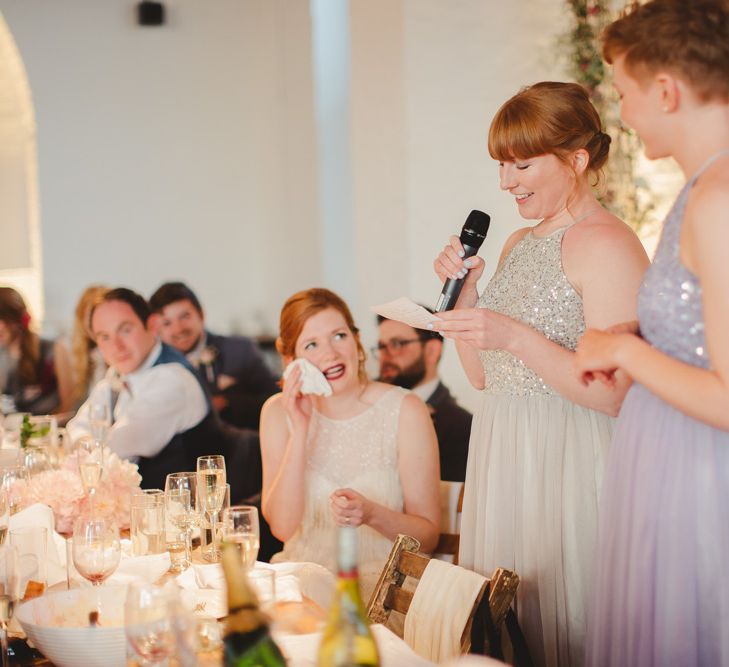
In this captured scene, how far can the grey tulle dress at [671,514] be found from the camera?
163 cm

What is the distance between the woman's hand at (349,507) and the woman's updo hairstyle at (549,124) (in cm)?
99

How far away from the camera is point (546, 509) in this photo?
2172mm

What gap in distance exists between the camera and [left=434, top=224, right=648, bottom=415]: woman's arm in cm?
202

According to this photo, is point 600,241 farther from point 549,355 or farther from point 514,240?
point 514,240

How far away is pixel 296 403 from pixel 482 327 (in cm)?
100

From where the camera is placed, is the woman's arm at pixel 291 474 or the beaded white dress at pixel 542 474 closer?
the beaded white dress at pixel 542 474

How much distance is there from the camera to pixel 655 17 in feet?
5.27

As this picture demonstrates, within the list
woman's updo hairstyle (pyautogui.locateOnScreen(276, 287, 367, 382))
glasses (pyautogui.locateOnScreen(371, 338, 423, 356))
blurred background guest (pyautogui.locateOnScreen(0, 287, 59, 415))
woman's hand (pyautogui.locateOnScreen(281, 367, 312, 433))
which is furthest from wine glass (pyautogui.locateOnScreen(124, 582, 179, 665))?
blurred background guest (pyautogui.locateOnScreen(0, 287, 59, 415))

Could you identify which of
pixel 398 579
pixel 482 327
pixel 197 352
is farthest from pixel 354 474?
pixel 197 352

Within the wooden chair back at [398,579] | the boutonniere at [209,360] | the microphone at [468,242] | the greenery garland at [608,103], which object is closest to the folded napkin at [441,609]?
the wooden chair back at [398,579]

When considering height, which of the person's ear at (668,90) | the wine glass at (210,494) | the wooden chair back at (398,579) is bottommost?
the wooden chair back at (398,579)

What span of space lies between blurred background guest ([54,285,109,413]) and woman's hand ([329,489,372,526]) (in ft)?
9.69

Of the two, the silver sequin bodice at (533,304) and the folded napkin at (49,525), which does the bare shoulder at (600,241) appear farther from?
the folded napkin at (49,525)

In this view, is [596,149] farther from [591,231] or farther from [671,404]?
[671,404]
